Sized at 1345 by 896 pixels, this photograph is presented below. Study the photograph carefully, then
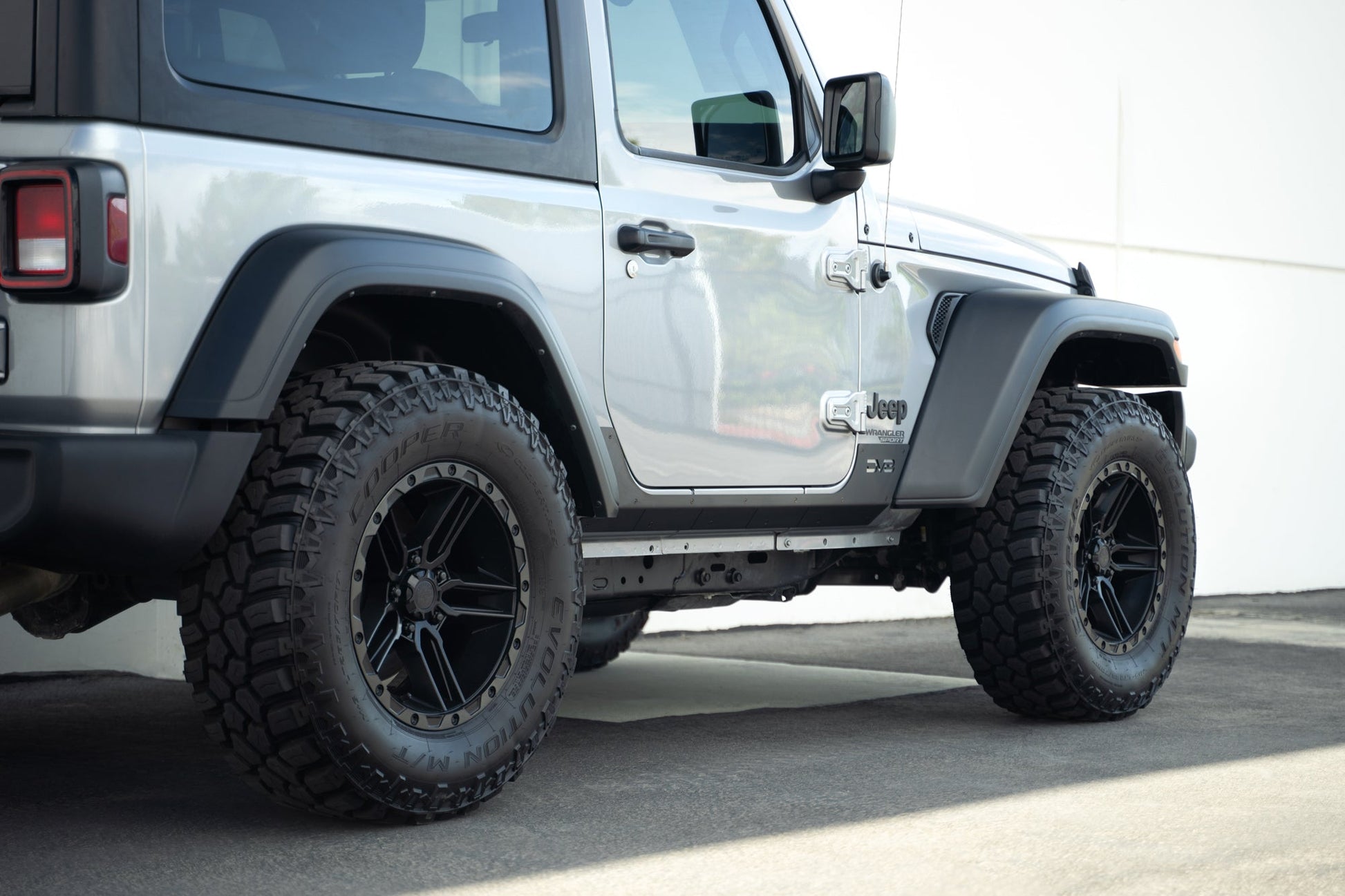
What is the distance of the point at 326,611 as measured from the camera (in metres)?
3.00

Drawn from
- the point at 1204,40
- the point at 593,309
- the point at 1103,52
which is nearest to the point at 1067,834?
the point at 593,309

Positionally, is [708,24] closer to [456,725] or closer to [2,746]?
[456,725]

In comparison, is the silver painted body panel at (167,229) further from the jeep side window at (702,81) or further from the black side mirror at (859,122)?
the black side mirror at (859,122)

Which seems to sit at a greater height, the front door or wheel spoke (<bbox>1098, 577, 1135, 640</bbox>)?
the front door

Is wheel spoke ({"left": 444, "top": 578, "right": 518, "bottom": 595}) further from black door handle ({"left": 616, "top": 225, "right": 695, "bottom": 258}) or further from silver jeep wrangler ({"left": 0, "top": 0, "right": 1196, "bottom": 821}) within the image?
black door handle ({"left": 616, "top": 225, "right": 695, "bottom": 258})

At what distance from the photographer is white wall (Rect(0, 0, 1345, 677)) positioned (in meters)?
8.41

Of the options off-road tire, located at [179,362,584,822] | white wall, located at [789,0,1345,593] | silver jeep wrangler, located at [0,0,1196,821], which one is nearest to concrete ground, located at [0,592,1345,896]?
off-road tire, located at [179,362,584,822]

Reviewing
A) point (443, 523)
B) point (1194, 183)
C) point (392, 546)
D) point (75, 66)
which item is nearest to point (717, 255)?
point (443, 523)

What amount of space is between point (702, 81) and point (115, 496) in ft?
6.78

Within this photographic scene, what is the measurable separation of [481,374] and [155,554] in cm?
94

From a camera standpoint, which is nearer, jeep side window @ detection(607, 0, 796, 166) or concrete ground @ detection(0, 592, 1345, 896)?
concrete ground @ detection(0, 592, 1345, 896)

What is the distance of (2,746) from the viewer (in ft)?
13.8

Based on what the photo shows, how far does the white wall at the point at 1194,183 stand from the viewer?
8406 millimetres

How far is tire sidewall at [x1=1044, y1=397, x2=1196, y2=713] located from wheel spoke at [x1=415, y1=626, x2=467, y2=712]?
1989 mm
